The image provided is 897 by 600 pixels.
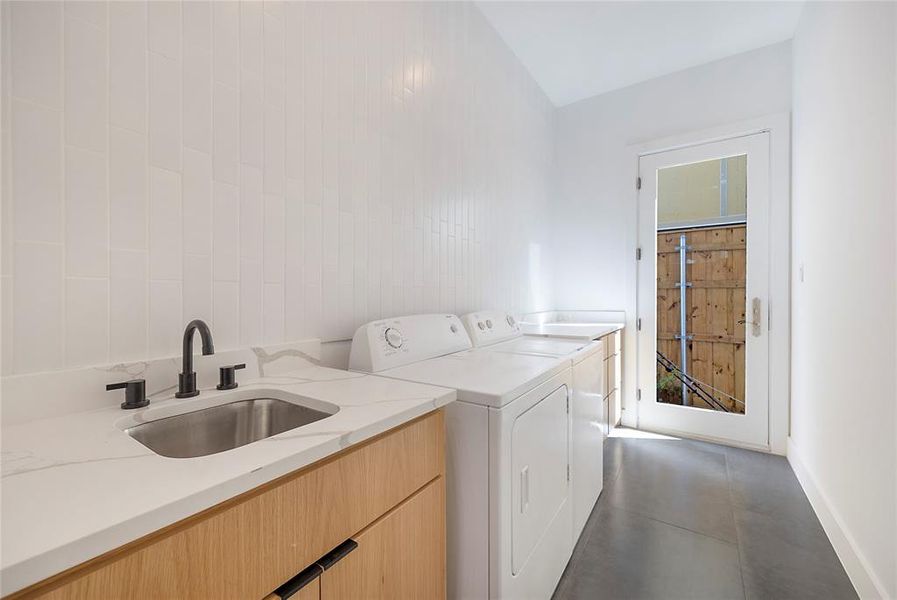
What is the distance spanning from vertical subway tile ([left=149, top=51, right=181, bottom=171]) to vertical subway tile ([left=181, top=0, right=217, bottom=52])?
9 centimetres

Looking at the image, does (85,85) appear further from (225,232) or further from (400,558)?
(400,558)

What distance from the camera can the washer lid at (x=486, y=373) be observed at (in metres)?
1.05

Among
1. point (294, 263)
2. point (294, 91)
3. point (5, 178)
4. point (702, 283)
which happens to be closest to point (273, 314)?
point (294, 263)

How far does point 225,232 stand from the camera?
3.58 ft

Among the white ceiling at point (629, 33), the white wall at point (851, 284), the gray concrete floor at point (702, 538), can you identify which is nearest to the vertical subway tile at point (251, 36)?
the white ceiling at point (629, 33)

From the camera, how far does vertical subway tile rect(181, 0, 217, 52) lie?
39.5 inches

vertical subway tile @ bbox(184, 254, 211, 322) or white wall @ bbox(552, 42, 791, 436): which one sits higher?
white wall @ bbox(552, 42, 791, 436)

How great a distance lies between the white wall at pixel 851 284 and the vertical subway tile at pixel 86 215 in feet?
7.13

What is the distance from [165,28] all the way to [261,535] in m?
1.20

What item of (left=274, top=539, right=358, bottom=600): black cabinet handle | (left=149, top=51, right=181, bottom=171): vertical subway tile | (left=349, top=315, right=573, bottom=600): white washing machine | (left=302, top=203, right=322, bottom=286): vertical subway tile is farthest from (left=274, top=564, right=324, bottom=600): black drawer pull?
(left=149, top=51, right=181, bottom=171): vertical subway tile

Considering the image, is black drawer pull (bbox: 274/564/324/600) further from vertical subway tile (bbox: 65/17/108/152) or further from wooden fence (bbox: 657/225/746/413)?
wooden fence (bbox: 657/225/746/413)

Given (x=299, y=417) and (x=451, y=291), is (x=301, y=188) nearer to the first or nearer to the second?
(x=299, y=417)

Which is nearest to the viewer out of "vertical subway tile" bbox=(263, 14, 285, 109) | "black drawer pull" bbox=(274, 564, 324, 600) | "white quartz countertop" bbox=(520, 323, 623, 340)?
"black drawer pull" bbox=(274, 564, 324, 600)

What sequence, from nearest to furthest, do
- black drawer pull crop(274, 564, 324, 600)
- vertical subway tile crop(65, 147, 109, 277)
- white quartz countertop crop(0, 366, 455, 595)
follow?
white quartz countertop crop(0, 366, 455, 595)
black drawer pull crop(274, 564, 324, 600)
vertical subway tile crop(65, 147, 109, 277)
